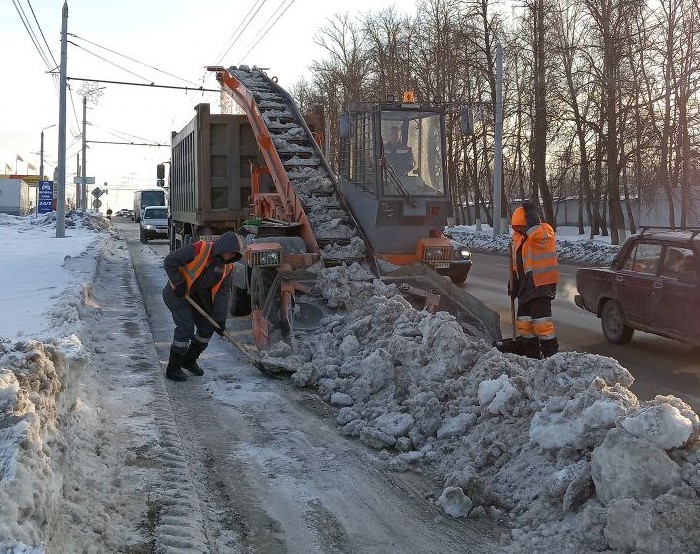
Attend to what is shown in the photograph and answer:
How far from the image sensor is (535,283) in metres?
7.77

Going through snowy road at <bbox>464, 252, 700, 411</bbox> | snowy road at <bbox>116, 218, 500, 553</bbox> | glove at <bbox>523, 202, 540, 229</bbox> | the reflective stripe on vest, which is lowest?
snowy road at <bbox>116, 218, 500, 553</bbox>

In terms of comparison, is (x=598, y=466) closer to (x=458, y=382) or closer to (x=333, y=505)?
(x=333, y=505)

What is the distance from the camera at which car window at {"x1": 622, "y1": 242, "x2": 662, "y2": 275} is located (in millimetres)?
9141

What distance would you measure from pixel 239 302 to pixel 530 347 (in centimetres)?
511

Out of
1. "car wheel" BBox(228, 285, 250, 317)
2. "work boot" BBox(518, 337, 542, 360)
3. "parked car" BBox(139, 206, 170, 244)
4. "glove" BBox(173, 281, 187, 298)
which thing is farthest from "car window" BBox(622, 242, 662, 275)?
"parked car" BBox(139, 206, 170, 244)

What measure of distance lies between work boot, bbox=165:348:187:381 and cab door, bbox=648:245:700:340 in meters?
5.48

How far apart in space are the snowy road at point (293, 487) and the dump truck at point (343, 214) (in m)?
2.14

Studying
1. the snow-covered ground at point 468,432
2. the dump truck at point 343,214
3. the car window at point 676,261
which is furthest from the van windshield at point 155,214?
the car window at point 676,261

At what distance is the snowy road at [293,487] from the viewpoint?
4.07 metres

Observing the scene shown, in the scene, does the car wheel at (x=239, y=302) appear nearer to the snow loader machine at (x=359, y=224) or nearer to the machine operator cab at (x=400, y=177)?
the snow loader machine at (x=359, y=224)

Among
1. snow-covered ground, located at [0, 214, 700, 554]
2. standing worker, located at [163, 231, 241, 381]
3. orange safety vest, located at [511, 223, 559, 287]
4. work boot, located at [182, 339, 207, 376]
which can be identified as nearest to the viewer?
Answer: snow-covered ground, located at [0, 214, 700, 554]

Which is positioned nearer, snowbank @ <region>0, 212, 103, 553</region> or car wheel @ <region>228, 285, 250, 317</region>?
snowbank @ <region>0, 212, 103, 553</region>

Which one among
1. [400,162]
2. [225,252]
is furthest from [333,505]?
[400,162]

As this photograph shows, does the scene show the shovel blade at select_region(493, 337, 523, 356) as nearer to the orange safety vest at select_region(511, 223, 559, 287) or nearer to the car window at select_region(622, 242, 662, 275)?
the orange safety vest at select_region(511, 223, 559, 287)
